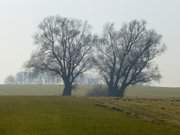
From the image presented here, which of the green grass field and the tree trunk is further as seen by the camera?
the green grass field

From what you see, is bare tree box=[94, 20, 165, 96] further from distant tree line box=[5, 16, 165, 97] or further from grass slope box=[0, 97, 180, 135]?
grass slope box=[0, 97, 180, 135]

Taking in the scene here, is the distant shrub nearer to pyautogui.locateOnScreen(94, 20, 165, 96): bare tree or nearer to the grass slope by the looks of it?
pyautogui.locateOnScreen(94, 20, 165, 96): bare tree

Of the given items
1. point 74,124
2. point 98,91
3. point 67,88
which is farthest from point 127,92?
point 74,124


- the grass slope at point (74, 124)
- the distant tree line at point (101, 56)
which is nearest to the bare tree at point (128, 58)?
the distant tree line at point (101, 56)

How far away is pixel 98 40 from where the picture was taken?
77000 millimetres

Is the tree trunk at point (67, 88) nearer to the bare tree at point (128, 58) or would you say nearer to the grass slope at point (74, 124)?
the bare tree at point (128, 58)

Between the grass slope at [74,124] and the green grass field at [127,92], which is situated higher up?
the green grass field at [127,92]

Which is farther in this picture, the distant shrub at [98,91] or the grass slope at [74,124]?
the distant shrub at [98,91]

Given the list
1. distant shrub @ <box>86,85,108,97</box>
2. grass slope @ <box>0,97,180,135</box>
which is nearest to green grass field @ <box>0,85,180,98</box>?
distant shrub @ <box>86,85,108,97</box>

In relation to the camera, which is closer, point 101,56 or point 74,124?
point 74,124

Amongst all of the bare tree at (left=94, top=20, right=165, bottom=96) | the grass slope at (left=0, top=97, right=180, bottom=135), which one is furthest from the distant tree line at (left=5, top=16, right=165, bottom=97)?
the grass slope at (left=0, top=97, right=180, bottom=135)

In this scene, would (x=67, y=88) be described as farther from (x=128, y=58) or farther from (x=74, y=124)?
(x=74, y=124)

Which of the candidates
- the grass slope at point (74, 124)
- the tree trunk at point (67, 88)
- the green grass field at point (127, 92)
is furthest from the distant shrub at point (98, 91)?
the grass slope at point (74, 124)

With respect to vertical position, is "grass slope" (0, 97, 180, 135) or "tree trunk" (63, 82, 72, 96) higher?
"tree trunk" (63, 82, 72, 96)
